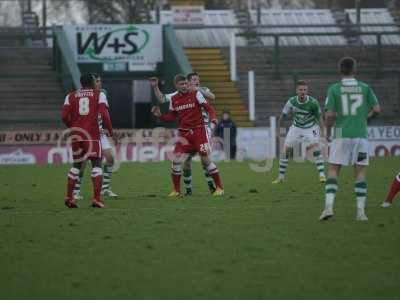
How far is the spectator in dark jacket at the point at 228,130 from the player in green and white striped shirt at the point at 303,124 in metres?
12.1

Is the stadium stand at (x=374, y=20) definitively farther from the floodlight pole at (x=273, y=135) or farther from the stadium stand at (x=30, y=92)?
the stadium stand at (x=30, y=92)

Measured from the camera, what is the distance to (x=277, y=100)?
4097 centimetres

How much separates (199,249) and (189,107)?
23.6 feet

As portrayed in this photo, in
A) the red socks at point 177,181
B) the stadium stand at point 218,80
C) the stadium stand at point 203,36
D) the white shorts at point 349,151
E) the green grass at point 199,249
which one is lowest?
the green grass at point 199,249

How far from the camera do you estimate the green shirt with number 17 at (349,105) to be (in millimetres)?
12766

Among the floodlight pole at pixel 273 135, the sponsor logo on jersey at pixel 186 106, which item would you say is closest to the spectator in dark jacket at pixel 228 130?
the floodlight pole at pixel 273 135

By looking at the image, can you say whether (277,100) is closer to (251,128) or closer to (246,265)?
(251,128)

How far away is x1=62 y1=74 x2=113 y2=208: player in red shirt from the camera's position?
50.5 feet

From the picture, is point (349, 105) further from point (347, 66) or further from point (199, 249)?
point (199, 249)

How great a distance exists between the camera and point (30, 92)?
129 ft

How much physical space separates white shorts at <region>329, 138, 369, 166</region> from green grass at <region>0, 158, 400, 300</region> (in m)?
0.75

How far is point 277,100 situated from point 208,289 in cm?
3272

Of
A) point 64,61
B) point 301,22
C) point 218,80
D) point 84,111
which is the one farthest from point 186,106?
point 301,22

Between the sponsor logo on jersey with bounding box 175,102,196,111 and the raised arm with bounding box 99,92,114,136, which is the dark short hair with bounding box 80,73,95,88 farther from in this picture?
the sponsor logo on jersey with bounding box 175,102,196,111
